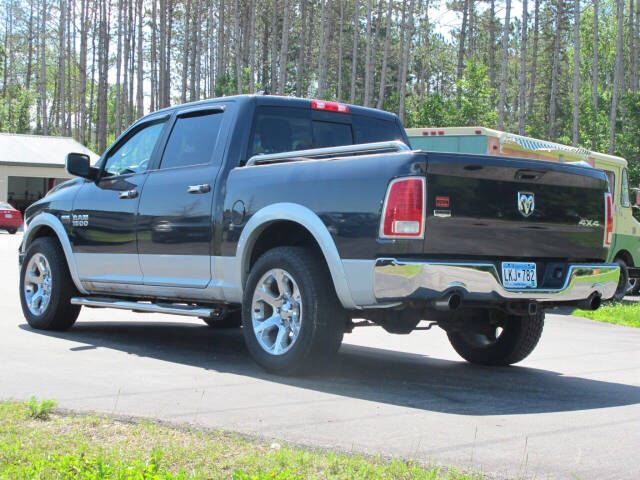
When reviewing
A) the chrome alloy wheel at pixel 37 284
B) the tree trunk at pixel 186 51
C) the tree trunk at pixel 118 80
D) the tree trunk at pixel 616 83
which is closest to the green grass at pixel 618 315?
the chrome alloy wheel at pixel 37 284

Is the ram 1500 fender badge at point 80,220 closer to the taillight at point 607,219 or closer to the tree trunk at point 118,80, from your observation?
the taillight at point 607,219

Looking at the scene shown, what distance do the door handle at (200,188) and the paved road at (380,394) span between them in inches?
54.1

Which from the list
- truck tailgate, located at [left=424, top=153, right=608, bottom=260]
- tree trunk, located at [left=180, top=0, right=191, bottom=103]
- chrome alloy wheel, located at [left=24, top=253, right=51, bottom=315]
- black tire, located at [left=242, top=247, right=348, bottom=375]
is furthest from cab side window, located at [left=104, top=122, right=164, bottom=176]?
tree trunk, located at [left=180, top=0, right=191, bottom=103]

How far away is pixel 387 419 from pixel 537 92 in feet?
210

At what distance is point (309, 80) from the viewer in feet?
235

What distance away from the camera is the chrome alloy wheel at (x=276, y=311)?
6285mm

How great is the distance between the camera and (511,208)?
19.8 feet

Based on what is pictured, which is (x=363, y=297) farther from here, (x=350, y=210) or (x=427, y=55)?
(x=427, y=55)

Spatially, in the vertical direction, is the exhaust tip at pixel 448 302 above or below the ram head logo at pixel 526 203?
below

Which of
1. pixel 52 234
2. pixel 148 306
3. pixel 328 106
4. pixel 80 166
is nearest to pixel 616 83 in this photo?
pixel 328 106

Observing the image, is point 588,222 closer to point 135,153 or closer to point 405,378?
point 405,378

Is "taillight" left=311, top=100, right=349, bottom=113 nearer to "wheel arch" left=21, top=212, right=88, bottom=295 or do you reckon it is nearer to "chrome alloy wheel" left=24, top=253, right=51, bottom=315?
"wheel arch" left=21, top=212, right=88, bottom=295

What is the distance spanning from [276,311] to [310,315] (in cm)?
46

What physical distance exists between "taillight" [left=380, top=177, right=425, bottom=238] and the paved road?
1.09m
